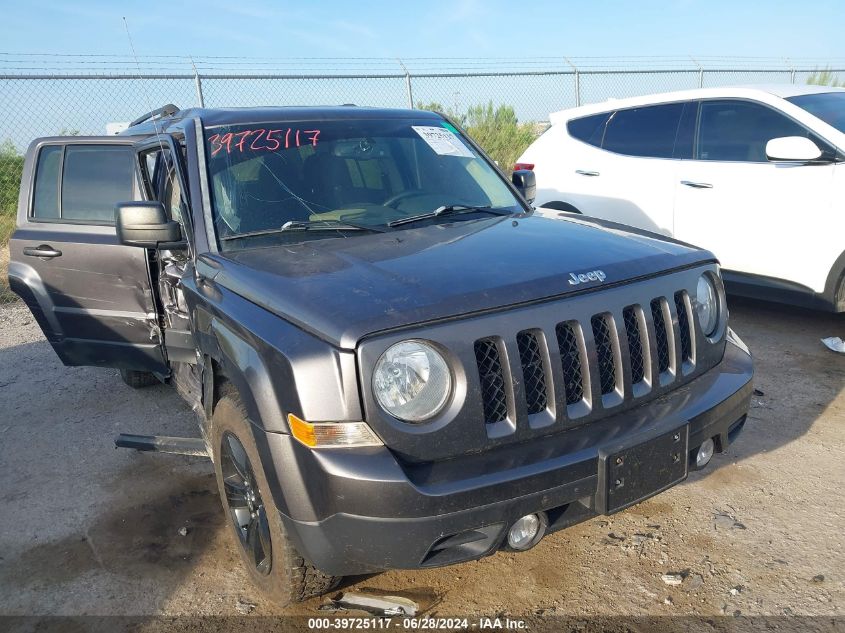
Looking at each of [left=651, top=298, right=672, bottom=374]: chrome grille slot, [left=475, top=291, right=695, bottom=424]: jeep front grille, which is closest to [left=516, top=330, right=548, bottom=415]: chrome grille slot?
[left=475, top=291, right=695, bottom=424]: jeep front grille

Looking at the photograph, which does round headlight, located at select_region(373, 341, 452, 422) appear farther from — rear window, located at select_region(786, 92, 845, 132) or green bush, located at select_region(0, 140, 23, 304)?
green bush, located at select_region(0, 140, 23, 304)

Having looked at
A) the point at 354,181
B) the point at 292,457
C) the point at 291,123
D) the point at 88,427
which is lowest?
the point at 88,427

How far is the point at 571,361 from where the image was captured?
7.73ft

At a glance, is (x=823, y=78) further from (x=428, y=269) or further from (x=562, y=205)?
(x=428, y=269)

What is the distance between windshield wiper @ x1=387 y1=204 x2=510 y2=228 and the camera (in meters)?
3.20

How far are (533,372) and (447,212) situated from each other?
1.28m

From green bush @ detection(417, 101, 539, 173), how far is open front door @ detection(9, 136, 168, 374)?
999 cm

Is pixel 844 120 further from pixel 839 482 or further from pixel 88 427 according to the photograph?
pixel 88 427

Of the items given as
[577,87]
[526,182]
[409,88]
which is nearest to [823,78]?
[577,87]

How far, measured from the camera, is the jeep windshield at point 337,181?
3094 millimetres

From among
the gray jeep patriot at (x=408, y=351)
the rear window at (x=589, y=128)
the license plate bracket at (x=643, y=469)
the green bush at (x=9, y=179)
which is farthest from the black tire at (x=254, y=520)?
the green bush at (x=9, y=179)

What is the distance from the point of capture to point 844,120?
17.2 ft

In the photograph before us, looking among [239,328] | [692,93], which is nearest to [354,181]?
[239,328]

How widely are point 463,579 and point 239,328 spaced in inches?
53.5
